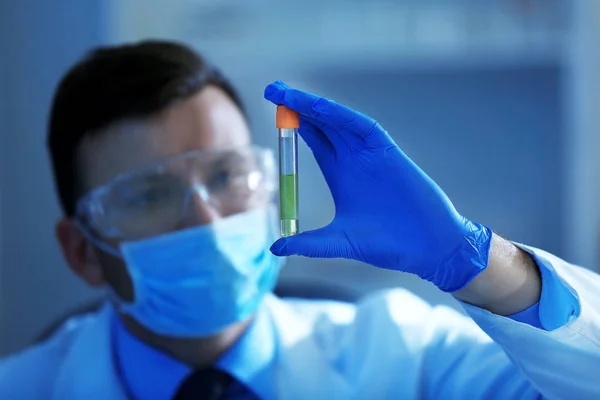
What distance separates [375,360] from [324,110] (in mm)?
599

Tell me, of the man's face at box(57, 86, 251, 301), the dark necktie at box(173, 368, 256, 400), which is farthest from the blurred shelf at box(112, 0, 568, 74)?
the dark necktie at box(173, 368, 256, 400)

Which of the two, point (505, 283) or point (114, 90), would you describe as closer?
point (505, 283)

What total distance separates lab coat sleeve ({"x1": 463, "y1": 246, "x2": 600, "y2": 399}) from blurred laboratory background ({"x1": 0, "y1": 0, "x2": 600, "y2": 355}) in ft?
4.93

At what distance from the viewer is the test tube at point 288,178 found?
2.83ft

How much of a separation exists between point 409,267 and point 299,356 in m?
0.52

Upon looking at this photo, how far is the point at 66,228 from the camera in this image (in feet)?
4.59

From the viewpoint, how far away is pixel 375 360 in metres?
→ 1.23

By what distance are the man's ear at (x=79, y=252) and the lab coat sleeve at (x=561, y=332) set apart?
82 cm

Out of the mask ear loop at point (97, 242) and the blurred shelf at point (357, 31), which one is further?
the blurred shelf at point (357, 31)

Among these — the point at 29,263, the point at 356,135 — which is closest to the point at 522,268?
the point at 356,135

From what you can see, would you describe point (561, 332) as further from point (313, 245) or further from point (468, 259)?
point (313, 245)

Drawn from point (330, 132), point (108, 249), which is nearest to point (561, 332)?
point (330, 132)

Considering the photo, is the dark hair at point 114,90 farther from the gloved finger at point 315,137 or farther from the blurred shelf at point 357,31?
the blurred shelf at point 357,31

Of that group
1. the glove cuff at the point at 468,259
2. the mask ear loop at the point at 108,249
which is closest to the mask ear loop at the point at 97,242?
the mask ear loop at the point at 108,249
